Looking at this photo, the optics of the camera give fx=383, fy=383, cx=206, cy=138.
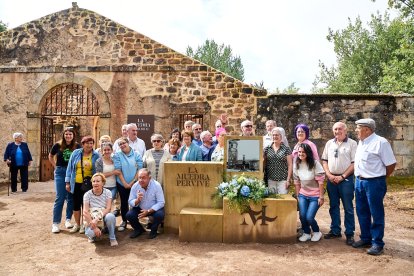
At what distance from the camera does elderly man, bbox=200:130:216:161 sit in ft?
21.1

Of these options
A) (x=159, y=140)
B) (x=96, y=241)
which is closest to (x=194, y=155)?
(x=159, y=140)

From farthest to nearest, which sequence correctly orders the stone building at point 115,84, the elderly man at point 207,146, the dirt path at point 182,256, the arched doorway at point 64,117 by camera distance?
the arched doorway at point 64,117 → the stone building at point 115,84 → the elderly man at point 207,146 → the dirt path at point 182,256

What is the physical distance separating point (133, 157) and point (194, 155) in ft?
3.18

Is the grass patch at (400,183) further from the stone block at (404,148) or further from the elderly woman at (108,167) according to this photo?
the elderly woman at (108,167)

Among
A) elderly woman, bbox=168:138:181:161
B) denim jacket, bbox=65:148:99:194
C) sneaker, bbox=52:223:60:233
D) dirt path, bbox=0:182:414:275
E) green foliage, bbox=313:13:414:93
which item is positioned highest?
green foliage, bbox=313:13:414:93

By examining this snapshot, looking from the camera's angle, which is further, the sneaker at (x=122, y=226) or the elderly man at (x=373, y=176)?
the sneaker at (x=122, y=226)

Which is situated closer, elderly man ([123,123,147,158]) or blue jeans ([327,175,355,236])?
blue jeans ([327,175,355,236])

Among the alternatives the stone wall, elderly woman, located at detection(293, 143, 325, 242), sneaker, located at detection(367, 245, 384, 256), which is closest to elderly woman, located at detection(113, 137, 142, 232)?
elderly woman, located at detection(293, 143, 325, 242)

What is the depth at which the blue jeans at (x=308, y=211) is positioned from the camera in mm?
5316

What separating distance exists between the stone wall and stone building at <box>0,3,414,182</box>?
0.04m

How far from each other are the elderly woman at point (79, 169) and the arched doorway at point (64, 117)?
6.06 m

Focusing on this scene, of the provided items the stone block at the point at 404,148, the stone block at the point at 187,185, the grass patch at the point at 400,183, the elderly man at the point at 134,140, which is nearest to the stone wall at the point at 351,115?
the stone block at the point at 404,148

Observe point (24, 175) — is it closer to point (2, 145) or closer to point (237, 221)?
point (2, 145)

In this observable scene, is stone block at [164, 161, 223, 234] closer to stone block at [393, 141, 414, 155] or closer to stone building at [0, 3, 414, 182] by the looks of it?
stone building at [0, 3, 414, 182]
